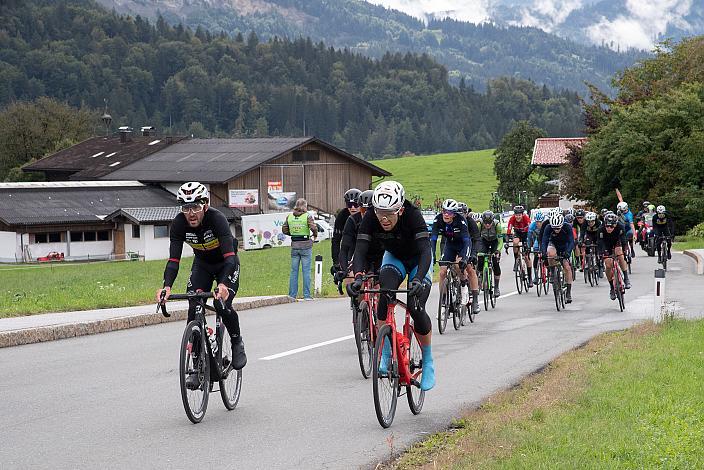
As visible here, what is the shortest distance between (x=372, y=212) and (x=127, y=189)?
267 feet

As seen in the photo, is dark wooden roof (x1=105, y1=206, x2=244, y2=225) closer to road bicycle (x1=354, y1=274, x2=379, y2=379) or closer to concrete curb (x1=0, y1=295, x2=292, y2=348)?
concrete curb (x1=0, y1=295, x2=292, y2=348)

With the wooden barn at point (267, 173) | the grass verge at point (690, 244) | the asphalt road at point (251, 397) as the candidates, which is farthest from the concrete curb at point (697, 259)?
the wooden barn at point (267, 173)

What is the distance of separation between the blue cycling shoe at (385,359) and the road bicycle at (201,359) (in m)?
1.45

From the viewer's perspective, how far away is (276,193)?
89.3 m

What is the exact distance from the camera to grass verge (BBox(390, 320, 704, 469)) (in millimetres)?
7141

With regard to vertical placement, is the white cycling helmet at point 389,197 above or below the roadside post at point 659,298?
above

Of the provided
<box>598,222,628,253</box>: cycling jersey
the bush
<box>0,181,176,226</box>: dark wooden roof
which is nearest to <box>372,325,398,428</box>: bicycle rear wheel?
<box>598,222,628,253</box>: cycling jersey

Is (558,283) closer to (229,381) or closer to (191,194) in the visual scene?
(229,381)

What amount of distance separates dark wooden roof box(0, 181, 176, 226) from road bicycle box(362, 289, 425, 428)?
69025mm

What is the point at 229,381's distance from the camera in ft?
31.9

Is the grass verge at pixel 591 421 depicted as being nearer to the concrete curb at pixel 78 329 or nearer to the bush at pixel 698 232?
the concrete curb at pixel 78 329

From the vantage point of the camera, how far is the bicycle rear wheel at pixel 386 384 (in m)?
8.48

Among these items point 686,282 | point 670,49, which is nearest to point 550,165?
point 670,49

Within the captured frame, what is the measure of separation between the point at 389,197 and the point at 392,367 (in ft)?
4.45
